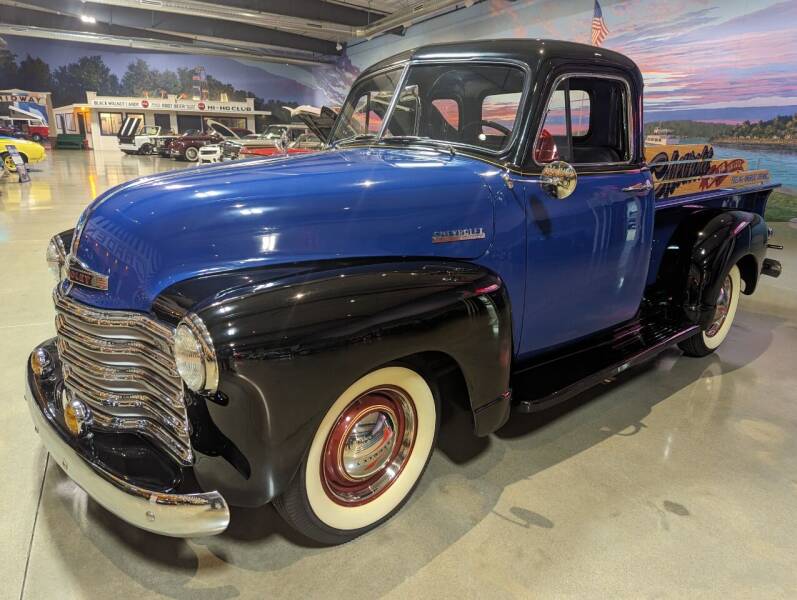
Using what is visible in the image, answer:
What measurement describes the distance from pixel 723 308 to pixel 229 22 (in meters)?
21.4

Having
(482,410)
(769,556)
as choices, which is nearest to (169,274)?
(482,410)

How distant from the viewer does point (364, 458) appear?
6.72ft

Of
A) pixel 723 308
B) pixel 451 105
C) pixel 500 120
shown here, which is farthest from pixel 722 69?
pixel 500 120

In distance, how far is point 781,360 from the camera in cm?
385

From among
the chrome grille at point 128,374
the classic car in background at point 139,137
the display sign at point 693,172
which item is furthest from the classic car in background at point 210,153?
the chrome grille at point 128,374

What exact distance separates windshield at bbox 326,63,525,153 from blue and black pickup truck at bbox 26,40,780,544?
0.01m

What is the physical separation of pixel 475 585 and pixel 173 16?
879 inches

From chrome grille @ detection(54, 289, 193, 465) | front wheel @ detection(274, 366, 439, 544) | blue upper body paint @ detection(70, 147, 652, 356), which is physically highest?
blue upper body paint @ detection(70, 147, 652, 356)

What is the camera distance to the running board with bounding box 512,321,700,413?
95.0 inches

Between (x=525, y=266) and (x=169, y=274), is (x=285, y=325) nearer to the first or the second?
(x=169, y=274)

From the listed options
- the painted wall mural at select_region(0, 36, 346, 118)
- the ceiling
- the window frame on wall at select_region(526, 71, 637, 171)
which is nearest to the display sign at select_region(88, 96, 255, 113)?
the painted wall mural at select_region(0, 36, 346, 118)

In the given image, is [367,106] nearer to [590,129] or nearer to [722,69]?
[590,129]

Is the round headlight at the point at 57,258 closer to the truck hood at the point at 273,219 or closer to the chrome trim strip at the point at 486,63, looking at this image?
the truck hood at the point at 273,219

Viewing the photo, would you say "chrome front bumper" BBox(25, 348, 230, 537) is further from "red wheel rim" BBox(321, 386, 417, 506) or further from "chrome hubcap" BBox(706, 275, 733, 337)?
"chrome hubcap" BBox(706, 275, 733, 337)
